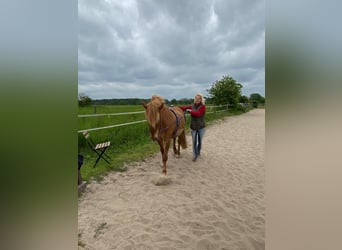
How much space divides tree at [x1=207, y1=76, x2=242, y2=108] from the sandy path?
1751cm

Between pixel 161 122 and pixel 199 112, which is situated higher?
pixel 199 112

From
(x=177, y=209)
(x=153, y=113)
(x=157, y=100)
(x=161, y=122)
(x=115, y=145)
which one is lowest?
(x=177, y=209)

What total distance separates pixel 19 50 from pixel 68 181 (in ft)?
1.15

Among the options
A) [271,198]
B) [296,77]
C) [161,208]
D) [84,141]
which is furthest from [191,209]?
[84,141]

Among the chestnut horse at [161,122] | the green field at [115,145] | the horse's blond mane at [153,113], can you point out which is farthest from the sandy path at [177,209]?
the horse's blond mane at [153,113]

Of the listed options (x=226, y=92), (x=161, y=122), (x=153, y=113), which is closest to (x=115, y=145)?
(x=161, y=122)

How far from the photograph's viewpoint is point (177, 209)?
2416mm

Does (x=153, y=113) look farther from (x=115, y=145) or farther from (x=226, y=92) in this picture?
(x=226, y=92)

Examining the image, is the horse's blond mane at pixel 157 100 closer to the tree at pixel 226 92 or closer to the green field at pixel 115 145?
the green field at pixel 115 145

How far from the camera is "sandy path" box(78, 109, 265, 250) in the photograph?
6.15 feet

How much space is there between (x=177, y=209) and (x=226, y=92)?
785 inches

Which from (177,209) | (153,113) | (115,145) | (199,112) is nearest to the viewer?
(177,209)

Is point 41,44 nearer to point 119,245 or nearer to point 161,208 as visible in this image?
point 119,245

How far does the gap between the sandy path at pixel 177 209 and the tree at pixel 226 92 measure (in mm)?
17511
